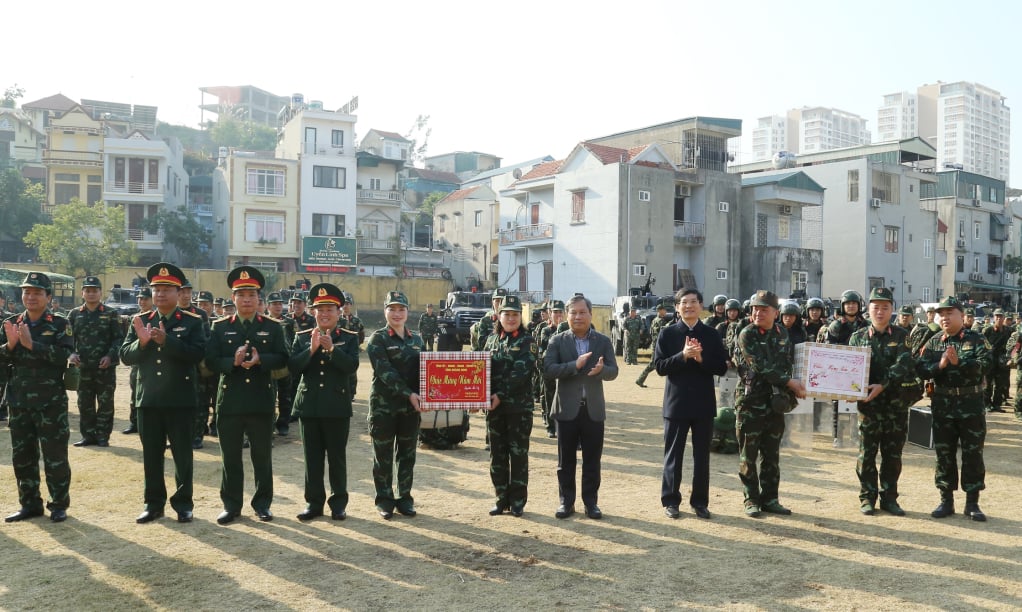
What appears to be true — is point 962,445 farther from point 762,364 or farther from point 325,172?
point 325,172

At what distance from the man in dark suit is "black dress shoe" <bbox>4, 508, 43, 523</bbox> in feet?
18.0

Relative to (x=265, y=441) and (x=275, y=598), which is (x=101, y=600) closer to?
(x=275, y=598)

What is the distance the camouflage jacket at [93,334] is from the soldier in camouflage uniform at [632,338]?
16271 millimetres

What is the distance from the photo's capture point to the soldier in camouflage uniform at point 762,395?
293 inches

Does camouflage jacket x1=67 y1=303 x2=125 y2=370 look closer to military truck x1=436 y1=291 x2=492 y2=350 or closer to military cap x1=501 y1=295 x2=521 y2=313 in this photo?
military cap x1=501 y1=295 x2=521 y2=313

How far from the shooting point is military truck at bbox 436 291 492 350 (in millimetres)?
26797

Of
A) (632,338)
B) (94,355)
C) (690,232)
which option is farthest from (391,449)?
(690,232)

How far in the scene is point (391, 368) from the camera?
23.4 ft

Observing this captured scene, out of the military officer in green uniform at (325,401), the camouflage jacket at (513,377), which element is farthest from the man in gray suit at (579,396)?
the military officer in green uniform at (325,401)

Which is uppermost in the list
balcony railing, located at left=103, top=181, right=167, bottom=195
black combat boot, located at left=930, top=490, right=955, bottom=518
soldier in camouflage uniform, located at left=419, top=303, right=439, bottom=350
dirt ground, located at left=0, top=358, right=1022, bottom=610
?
balcony railing, located at left=103, top=181, right=167, bottom=195

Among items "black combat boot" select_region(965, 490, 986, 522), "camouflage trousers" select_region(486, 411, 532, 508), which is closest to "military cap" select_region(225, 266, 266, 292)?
"camouflage trousers" select_region(486, 411, 532, 508)

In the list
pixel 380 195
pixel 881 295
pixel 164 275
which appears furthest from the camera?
pixel 380 195

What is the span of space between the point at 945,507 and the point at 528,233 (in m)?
36.6

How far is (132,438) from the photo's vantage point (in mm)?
11305
